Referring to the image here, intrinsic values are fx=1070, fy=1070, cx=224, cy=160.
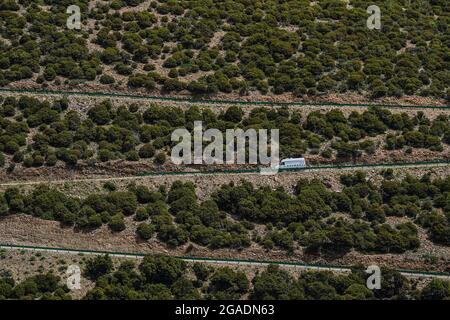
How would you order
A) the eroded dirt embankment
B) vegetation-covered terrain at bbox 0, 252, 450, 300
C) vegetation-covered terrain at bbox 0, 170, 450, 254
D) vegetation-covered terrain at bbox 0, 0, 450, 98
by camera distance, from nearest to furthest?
1. vegetation-covered terrain at bbox 0, 252, 450, 300
2. the eroded dirt embankment
3. vegetation-covered terrain at bbox 0, 170, 450, 254
4. vegetation-covered terrain at bbox 0, 0, 450, 98

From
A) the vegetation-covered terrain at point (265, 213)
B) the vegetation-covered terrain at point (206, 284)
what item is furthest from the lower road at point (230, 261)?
the vegetation-covered terrain at point (265, 213)

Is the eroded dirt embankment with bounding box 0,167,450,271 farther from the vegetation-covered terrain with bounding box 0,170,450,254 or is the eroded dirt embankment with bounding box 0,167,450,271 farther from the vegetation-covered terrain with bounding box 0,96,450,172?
the vegetation-covered terrain with bounding box 0,96,450,172

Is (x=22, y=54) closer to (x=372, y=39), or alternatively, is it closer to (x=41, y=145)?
(x=41, y=145)

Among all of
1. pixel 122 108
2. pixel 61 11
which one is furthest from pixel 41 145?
Answer: pixel 61 11

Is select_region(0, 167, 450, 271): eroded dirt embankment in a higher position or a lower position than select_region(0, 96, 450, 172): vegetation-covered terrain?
lower

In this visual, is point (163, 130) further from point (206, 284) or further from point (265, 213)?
point (206, 284)

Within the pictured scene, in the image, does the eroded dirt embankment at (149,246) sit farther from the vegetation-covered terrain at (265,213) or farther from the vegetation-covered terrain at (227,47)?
the vegetation-covered terrain at (227,47)

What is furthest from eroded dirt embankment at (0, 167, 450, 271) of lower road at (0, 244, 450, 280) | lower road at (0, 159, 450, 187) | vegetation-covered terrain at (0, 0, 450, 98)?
vegetation-covered terrain at (0, 0, 450, 98)
